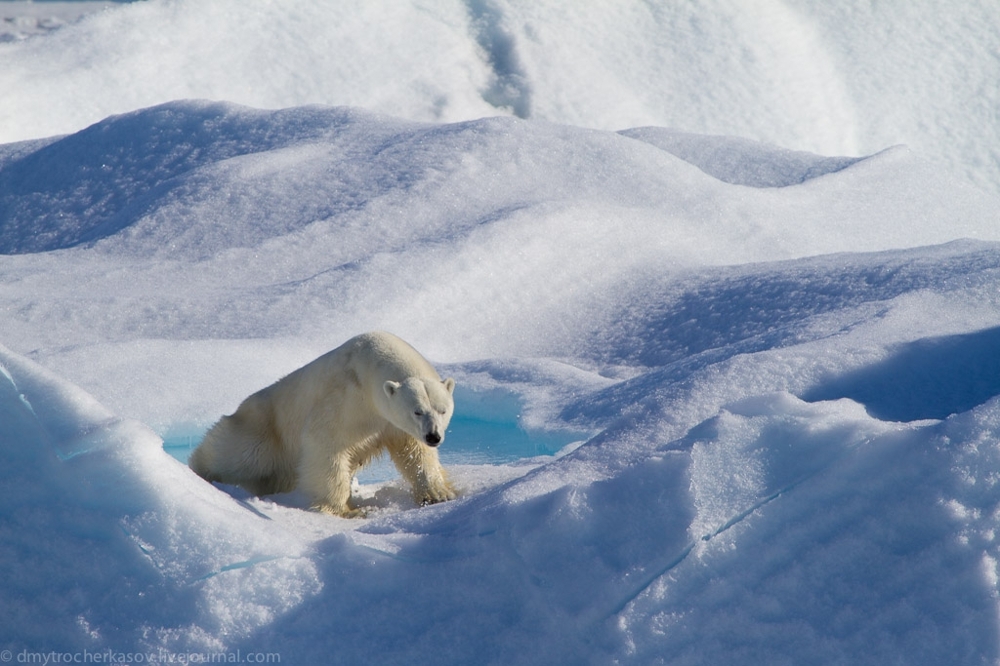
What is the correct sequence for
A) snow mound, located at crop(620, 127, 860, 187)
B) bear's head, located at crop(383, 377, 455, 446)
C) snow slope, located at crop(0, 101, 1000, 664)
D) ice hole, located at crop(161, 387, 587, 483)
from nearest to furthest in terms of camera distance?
snow slope, located at crop(0, 101, 1000, 664) < bear's head, located at crop(383, 377, 455, 446) < ice hole, located at crop(161, 387, 587, 483) < snow mound, located at crop(620, 127, 860, 187)

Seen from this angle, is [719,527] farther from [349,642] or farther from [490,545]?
[349,642]

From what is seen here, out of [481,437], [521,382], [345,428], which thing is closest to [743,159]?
[521,382]

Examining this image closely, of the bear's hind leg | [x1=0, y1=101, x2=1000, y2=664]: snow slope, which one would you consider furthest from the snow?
the bear's hind leg

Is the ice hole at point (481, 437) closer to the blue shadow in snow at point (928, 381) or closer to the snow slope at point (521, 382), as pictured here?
the snow slope at point (521, 382)

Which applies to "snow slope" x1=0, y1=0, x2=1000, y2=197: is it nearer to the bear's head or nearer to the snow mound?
the snow mound

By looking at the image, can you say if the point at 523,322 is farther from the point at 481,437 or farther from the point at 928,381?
the point at 928,381

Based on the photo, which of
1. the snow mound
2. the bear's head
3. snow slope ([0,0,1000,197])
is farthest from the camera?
snow slope ([0,0,1000,197])
